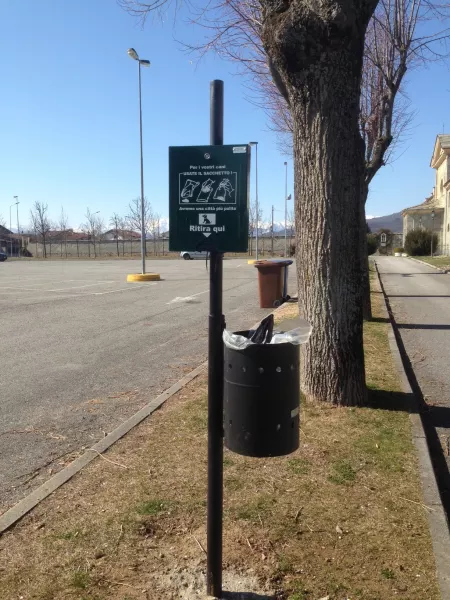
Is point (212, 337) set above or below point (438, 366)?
above

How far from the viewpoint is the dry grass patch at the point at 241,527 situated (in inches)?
109

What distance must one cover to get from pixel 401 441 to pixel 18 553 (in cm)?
296

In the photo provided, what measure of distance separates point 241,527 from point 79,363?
514cm

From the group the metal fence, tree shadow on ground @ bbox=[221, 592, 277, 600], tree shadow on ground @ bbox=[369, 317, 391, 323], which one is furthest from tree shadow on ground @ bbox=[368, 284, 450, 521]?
the metal fence

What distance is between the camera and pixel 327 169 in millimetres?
4965

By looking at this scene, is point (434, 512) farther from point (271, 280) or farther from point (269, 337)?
point (271, 280)

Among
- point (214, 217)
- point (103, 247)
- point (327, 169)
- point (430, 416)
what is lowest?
point (103, 247)

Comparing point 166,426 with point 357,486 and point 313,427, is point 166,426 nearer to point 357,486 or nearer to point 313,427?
point 313,427

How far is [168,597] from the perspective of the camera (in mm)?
2674

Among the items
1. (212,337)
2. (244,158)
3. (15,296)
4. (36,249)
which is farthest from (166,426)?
(36,249)

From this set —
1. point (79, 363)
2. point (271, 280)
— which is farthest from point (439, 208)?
point (79, 363)

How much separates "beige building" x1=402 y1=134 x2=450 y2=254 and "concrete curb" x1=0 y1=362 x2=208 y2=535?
5347cm

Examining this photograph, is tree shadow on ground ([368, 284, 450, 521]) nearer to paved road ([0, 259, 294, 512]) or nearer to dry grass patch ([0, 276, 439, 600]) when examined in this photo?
dry grass patch ([0, 276, 439, 600])

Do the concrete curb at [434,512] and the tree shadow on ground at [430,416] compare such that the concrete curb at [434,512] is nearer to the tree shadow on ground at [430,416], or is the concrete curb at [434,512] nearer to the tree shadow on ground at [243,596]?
the tree shadow on ground at [430,416]
